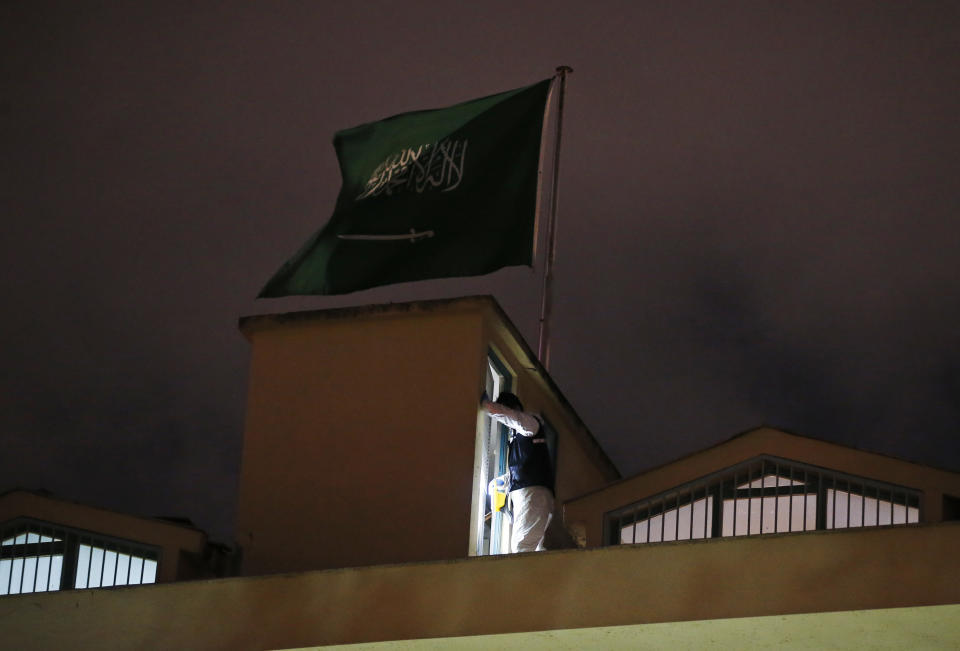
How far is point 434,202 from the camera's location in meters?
17.3

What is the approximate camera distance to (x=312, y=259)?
690 inches

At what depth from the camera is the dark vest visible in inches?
575

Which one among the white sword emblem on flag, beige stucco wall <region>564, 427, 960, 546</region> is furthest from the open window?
the white sword emblem on flag

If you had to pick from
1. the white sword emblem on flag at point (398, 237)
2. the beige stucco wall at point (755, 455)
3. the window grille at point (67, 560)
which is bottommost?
the window grille at point (67, 560)

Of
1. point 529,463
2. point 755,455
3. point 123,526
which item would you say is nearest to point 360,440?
point 529,463

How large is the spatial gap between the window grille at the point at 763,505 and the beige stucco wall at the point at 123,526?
12.2 feet

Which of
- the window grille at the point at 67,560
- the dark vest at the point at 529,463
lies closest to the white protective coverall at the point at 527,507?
the dark vest at the point at 529,463

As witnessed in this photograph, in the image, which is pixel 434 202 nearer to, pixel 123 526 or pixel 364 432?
pixel 364 432

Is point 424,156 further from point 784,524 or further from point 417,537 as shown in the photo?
point 784,524

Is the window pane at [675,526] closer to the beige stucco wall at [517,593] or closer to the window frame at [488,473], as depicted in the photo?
the window frame at [488,473]

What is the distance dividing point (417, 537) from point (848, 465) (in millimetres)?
3718

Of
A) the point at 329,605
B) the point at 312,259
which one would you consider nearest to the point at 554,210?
the point at 312,259

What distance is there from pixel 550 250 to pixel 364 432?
340cm

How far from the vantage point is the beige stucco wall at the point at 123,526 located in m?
15.1
